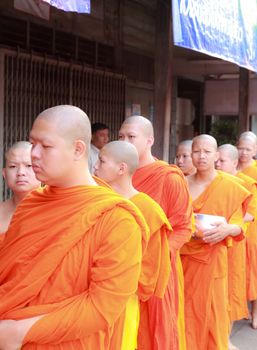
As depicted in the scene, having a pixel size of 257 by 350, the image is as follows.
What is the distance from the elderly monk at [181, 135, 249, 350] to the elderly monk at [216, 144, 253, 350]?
0.63m

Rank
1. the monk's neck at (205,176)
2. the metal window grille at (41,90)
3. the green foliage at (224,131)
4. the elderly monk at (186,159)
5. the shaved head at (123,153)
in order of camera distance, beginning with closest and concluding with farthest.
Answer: the shaved head at (123,153), the monk's neck at (205,176), the elderly monk at (186,159), the metal window grille at (41,90), the green foliage at (224,131)

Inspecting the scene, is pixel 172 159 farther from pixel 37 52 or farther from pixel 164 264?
pixel 164 264

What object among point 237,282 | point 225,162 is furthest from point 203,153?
point 237,282

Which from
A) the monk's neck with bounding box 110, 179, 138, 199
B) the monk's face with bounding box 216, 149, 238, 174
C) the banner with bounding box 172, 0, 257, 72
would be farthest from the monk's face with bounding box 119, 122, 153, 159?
the monk's face with bounding box 216, 149, 238, 174

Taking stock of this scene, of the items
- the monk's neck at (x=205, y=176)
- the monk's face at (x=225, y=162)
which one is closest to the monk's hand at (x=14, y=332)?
the monk's neck at (x=205, y=176)

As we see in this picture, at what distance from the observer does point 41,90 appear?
641 centimetres

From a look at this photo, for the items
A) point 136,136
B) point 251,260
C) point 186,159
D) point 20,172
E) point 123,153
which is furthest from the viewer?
point 251,260

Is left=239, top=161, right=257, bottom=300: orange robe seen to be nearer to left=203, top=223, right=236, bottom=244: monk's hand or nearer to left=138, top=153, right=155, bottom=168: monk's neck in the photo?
left=203, top=223, right=236, bottom=244: monk's hand

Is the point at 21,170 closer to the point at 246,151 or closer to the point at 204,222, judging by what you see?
the point at 204,222

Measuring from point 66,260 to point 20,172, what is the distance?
1186mm

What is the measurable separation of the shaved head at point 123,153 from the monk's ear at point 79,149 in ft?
4.01

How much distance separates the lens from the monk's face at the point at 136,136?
388 centimetres

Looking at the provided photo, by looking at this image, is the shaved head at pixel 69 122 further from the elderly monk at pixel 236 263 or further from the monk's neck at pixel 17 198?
the elderly monk at pixel 236 263

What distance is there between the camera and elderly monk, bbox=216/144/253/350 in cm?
540
